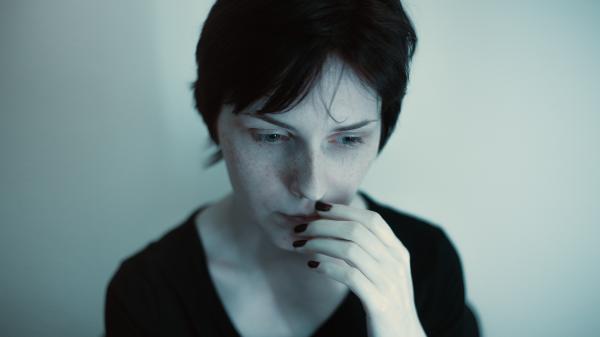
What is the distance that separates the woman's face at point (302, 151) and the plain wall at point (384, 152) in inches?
21.9

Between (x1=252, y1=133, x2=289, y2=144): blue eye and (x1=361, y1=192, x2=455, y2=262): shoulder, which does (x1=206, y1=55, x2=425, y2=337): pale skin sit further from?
(x1=361, y1=192, x2=455, y2=262): shoulder

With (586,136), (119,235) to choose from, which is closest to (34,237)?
(119,235)

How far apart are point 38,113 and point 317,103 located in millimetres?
1027

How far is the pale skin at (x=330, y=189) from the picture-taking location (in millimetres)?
693

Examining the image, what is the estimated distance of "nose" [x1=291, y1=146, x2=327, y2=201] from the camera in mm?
712

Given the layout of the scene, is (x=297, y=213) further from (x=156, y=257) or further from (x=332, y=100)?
(x=156, y=257)

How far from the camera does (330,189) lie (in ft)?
2.59

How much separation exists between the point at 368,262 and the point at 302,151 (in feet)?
0.80

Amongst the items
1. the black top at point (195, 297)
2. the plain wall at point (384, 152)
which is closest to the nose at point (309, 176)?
the black top at point (195, 297)

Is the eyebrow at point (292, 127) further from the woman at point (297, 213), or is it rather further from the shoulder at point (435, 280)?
the shoulder at point (435, 280)

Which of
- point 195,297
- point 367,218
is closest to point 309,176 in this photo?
point 367,218

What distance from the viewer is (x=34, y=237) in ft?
4.56

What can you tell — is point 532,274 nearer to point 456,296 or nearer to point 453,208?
point 453,208

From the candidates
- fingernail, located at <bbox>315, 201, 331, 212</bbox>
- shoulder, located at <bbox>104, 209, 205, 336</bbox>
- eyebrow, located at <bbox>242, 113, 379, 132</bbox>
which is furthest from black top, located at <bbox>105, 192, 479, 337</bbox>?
eyebrow, located at <bbox>242, 113, 379, 132</bbox>
